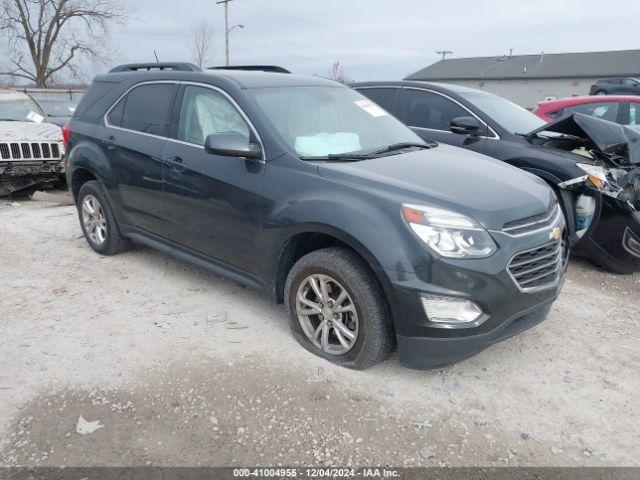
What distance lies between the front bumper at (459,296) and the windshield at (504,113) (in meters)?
3.10

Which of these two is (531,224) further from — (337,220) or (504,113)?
(504,113)

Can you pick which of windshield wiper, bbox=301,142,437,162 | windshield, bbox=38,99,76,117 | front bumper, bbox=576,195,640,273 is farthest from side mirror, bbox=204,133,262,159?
windshield, bbox=38,99,76,117

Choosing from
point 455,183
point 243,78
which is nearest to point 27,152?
point 243,78

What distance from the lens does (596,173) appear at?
4.80 meters

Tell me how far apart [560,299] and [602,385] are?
132 cm

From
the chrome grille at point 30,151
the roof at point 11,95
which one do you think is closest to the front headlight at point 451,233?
the chrome grille at point 30,151

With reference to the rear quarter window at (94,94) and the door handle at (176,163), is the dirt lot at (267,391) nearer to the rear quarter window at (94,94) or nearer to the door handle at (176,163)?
the door handle at (176,163)

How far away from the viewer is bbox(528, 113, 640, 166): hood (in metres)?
5.07

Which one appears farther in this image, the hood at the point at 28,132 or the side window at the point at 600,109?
the hood at the point at 28,132

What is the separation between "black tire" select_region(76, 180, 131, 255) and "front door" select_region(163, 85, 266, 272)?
107 cm

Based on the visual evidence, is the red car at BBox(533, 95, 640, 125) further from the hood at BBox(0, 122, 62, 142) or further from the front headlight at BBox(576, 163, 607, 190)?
the hood at BBox(0, 122, 62, 142)

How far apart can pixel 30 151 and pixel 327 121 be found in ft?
19.8

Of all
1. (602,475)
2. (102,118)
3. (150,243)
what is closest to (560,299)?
(602,475)

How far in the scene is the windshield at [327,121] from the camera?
361cm
